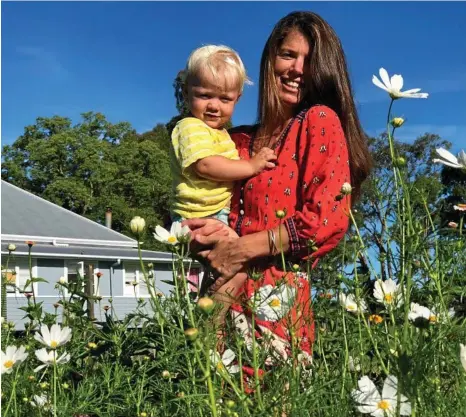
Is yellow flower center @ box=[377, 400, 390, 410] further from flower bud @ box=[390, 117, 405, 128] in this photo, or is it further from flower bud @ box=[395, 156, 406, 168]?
flower bud @ box=[390, 117, 405, 128]

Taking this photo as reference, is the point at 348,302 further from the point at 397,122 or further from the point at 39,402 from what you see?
the point at 39,402

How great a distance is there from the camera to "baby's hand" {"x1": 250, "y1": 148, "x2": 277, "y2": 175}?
8.18 feet

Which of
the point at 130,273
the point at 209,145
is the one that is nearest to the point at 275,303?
the point at 209,145

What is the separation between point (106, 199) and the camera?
1117 inches

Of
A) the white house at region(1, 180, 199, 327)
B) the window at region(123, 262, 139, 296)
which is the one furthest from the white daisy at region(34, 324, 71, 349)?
the window at region(123, 262, 139, 296)

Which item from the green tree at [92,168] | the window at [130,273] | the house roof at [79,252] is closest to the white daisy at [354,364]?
the house roof at [79,252]

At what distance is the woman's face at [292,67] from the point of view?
264 centimetres

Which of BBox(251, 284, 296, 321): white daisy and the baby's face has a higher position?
the baby's face


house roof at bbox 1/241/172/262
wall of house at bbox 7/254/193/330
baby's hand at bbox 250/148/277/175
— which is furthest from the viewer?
→ wall of house at bbox 7/254/193/330

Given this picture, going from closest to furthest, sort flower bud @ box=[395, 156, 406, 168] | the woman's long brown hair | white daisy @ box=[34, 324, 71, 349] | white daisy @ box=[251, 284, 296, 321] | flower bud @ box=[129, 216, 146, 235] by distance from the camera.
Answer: flower bud @ box=[395, 156, 406, 168]
flower bud @ box=[129, 216, 146, 235]
white daisy @ box=[251, 284, 296, 321]
white daisy @ box=[34, 324, 71, 349]
the woman's long brown hair

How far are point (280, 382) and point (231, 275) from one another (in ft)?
2.43

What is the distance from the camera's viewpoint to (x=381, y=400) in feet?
4.35

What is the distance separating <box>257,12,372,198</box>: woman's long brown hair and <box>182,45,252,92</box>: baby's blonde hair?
3.5 inches

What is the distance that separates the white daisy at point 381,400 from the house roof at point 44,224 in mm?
19218
